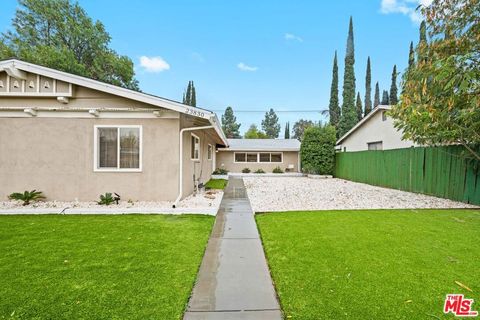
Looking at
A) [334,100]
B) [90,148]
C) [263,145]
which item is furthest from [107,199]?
[334,100]

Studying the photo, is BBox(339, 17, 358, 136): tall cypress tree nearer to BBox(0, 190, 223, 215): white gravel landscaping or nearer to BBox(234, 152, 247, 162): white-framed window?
BBox(234, 152, 247, 162): white-framed window

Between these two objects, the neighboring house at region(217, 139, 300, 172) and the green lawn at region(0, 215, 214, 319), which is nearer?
the green lawn at region(0, 215, 214, 319)

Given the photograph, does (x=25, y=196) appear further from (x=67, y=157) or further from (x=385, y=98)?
(x=385, y=98)

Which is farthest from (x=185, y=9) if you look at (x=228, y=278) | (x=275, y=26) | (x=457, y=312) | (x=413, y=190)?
(x=457, y=312)

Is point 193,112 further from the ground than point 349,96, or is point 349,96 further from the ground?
point 349,96

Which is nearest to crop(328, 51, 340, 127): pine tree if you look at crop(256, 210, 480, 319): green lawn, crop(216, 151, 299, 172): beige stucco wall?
crop(216, 151, 299, 172): beige stucco wall

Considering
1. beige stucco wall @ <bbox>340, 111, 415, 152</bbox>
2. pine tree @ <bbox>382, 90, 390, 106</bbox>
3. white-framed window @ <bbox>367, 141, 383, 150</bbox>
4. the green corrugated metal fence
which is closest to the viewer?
the green corrugated metal fence

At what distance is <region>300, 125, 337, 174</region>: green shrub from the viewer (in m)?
19.9

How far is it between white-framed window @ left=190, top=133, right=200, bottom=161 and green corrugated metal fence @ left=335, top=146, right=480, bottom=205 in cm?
929

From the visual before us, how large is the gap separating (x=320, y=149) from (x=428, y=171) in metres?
9.60

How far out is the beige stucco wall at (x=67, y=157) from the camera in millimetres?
7727

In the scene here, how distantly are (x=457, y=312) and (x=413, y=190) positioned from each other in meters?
10.2

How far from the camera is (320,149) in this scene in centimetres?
1983

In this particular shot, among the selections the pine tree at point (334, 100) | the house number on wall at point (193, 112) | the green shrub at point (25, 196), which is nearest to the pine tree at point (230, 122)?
the pine tree at point (334, 100)
